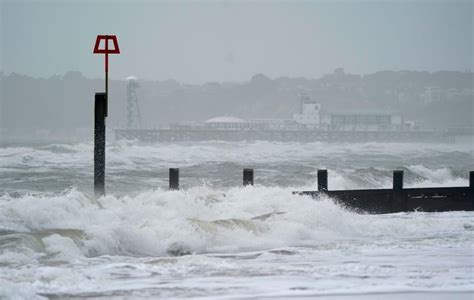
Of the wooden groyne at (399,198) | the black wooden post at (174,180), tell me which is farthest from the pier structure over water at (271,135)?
the wooden groyne at (399,198)

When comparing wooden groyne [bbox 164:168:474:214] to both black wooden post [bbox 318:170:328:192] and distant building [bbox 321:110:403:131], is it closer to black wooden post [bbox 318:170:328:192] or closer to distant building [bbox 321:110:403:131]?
black wooden post [bbox 318:170:328:192]

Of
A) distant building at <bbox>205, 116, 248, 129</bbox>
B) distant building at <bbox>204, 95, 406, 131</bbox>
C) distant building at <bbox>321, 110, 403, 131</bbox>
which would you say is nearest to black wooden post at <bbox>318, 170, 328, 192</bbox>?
distant building at <bbox>204, 95, 406, 131</bbox>

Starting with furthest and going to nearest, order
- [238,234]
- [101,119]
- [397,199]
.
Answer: [397,199]
[101,119]
[238,234]

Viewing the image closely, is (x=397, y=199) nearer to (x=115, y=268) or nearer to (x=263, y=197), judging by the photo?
(x=263, y=197)

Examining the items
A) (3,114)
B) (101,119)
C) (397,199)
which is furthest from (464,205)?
(3,114)

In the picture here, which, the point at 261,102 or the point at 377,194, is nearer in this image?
the point at 377,194

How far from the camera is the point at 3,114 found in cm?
7450

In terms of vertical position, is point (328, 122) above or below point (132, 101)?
below

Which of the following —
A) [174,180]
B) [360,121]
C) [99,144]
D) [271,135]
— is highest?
[360,121]

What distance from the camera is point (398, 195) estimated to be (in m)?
12.6

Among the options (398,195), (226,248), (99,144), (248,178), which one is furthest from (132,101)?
(226,248)

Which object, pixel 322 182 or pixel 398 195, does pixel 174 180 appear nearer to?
pixel 322 182

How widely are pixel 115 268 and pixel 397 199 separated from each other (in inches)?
244

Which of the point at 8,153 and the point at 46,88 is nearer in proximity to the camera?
the point at 8,153
